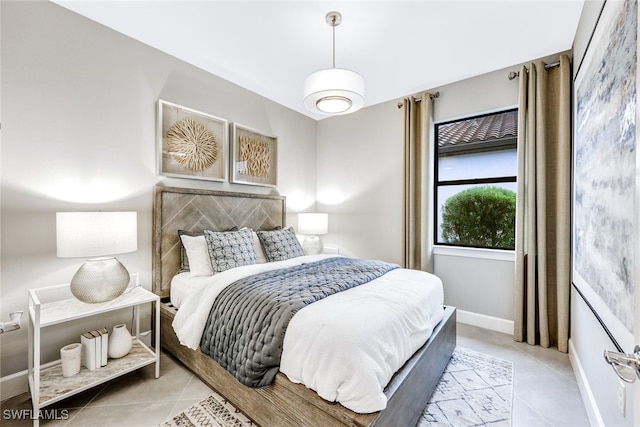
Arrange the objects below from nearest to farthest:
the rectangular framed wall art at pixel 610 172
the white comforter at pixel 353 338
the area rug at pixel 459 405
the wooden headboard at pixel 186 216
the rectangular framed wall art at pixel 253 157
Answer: the rectangular framed wall art at pixel 610 172
the white comforter at pixel 353 338
the area rug at pixel 459 405
the wooden headboard at pixel 186 216
the rectangular framed wall art at pixel 253 157

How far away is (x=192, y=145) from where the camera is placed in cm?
293

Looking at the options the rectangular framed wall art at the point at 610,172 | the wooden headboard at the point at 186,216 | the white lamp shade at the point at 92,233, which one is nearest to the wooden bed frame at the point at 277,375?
the wooden headboard at the point at 186,216

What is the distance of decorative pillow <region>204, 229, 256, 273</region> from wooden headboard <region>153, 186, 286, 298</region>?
369 mm

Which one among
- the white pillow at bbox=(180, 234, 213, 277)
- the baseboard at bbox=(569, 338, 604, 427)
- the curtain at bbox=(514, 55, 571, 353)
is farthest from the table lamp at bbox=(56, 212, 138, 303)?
the curtain at bbox=(514, 55, 571, 353)

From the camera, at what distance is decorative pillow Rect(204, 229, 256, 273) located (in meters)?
2.53

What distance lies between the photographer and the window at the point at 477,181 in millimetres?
3170

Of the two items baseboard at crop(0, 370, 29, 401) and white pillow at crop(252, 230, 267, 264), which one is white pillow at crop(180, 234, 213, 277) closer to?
white pillow at crop(252, 230, 267, 264)

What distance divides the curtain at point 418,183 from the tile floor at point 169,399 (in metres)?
1.38

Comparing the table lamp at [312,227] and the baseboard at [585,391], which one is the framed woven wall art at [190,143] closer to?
the table lamp at [312,227]

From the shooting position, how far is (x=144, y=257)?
8.50 ft

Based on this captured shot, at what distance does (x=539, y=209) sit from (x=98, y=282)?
3610mm

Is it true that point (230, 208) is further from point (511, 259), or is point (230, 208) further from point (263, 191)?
point (511, 259)

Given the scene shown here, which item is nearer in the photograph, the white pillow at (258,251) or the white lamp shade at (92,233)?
the white lamp shade at (92,233)

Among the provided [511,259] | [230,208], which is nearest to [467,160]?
[511,259]
